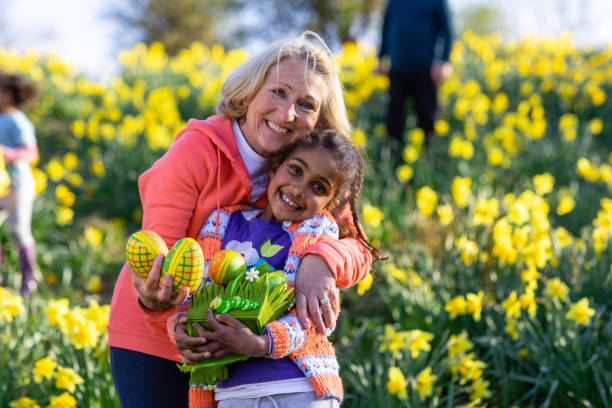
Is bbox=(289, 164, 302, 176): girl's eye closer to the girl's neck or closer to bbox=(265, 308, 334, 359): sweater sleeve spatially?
the girl's neck

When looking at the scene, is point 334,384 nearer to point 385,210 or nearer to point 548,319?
point 548,319

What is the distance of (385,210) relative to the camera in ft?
13.4

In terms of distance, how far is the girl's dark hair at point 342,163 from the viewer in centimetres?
173

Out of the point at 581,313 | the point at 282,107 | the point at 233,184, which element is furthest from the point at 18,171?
the point at 581,313

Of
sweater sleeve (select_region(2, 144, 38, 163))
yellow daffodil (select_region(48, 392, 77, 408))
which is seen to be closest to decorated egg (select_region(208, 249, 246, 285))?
yellow daffodil (select_region(48, 392, 77, 408))

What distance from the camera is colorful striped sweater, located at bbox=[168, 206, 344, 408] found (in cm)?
144

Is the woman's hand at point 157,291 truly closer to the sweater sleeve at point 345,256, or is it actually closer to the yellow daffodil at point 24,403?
the sweater sleeve at point 345,256

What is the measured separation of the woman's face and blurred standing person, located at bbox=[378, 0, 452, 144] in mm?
3561

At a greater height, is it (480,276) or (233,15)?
(233,15)

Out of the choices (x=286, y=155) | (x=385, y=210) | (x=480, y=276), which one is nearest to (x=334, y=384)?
(x=286, y=155)

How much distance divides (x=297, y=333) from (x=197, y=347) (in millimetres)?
252

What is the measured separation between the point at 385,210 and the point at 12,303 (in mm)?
Answer: 2519

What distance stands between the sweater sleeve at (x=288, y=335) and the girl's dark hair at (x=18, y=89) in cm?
351

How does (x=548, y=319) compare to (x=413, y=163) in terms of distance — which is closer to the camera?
(x=548, y=319)
